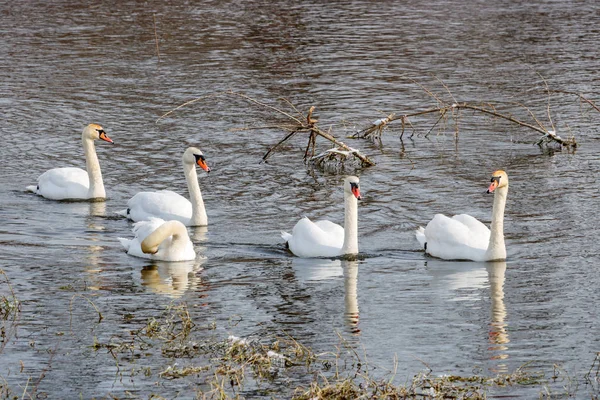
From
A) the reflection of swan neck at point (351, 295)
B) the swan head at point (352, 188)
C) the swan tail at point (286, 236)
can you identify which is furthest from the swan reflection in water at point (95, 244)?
the swan head at point (352, 188)

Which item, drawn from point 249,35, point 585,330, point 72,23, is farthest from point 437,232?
point 72,23

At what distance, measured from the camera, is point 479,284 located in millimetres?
12031

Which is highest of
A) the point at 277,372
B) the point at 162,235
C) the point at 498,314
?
the point at 162,235

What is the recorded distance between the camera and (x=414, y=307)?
11023 mm

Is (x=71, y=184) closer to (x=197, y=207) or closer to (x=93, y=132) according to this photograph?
(x=93, y=132)

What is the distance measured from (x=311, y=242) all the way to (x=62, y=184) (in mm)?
4558

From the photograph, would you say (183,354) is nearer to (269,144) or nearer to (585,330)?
(585,330)

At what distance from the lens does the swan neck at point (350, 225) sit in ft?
42.4

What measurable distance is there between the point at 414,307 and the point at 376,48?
1746 cm

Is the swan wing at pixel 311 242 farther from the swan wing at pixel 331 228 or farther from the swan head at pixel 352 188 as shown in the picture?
the swan head at pixel 352 188

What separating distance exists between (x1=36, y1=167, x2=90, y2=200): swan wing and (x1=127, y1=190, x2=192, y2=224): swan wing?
142cm

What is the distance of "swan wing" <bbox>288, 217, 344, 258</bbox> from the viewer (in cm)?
1310

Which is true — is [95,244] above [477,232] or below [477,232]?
below

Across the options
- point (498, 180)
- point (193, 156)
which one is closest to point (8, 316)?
point (193, 156)
